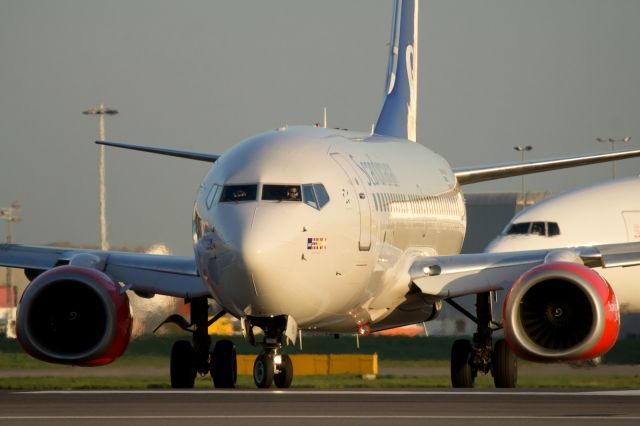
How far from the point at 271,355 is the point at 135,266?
4.42 meters

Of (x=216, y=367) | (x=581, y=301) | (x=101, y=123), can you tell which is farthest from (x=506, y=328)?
(x=101, y=123)

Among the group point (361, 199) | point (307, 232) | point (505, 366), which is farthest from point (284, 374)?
point (505, 366)

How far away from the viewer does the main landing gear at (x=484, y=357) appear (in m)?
26.9

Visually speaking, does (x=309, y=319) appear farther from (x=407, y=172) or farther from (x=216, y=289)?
(x=407, y=172)

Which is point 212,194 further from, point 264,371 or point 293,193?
point 264,371

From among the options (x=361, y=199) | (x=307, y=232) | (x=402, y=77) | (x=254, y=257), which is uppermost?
(x=402, y=77)

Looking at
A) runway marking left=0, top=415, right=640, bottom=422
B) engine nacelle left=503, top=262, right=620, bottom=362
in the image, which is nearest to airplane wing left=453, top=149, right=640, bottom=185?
engine nacelle left=503, top=262, right=620, bottom=362

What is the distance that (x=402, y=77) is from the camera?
36.5 m

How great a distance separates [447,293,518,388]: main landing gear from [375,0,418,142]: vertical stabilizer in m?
7.42

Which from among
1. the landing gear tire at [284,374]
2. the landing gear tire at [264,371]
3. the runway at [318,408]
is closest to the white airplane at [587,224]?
the landing gear tire at [284,374]

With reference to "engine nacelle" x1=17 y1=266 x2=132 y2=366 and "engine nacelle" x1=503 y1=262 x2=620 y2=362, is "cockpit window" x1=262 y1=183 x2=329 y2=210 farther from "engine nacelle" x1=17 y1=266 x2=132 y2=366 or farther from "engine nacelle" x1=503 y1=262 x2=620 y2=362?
"engine nacelle" x1=17 y1=266 x2=132 y2=366

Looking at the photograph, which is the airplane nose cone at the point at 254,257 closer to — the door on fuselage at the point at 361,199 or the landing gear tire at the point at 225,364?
the door on fuselage at the point at 361,199

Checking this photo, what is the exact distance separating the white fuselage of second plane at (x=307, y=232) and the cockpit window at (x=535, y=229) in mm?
8394

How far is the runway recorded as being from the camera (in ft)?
53.0
